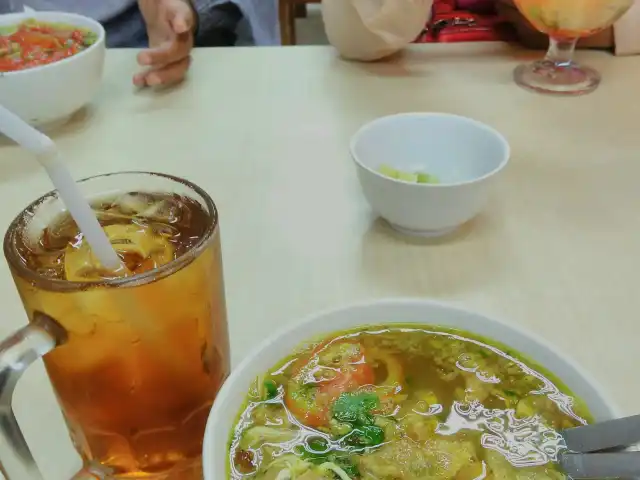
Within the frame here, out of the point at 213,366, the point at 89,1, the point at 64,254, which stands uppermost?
the point at 64,254

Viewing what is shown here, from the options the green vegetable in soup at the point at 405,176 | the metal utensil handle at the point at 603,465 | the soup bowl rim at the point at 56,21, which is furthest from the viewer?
the soup bowl rim at the point at 56,21

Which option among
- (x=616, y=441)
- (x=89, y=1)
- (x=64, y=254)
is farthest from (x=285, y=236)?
(x=89, y=1)

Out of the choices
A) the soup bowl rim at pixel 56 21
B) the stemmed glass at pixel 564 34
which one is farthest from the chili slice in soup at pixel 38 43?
the stemmed glass at pixel 564 34

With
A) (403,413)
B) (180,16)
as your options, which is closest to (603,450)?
(403,413)

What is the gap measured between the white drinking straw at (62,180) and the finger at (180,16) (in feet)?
2.98

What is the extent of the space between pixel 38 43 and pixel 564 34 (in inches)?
36.7

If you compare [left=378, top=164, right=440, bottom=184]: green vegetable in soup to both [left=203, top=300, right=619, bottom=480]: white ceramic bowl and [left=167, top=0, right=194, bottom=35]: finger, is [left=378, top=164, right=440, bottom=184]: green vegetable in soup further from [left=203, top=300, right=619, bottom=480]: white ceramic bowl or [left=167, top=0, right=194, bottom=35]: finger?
[left=167, top=0, right=194, bottom=35]: finger

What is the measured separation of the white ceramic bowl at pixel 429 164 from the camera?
82cm

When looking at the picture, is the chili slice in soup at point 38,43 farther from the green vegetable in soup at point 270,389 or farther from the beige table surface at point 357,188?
the green vegetable in soup at point 270,389

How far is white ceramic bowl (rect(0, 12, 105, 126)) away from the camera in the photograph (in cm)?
107

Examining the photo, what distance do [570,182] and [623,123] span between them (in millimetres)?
238

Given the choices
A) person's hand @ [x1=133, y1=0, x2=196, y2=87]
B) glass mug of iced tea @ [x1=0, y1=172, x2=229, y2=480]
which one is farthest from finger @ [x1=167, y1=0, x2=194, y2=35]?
glass mug of iced tea @ [x1=0, y1=172, x2=229, y2=480]

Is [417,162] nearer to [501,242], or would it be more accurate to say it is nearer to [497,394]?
[501,242]

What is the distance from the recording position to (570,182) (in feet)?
3.26
